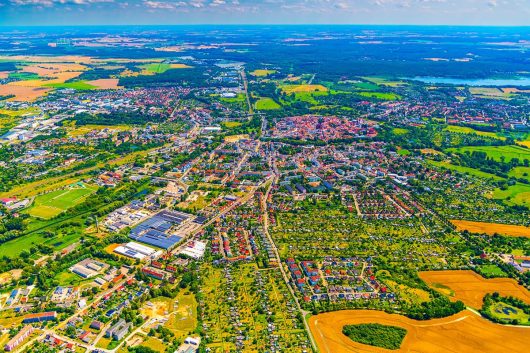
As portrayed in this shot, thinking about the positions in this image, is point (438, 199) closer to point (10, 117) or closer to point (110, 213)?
point (110, 213)

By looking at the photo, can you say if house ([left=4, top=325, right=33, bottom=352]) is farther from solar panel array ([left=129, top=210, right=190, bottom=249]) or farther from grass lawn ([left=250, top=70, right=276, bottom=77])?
grass lawn ([left=250, top=70, right=276, bottom=77])

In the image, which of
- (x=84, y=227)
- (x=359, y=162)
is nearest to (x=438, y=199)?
(x=359, y=162)

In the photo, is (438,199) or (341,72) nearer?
(438,199)

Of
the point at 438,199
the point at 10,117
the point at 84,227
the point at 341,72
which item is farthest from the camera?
the point at 341,72

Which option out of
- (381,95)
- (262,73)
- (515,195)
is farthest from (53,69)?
(515,195)

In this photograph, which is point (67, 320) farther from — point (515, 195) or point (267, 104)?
point (267, 104)

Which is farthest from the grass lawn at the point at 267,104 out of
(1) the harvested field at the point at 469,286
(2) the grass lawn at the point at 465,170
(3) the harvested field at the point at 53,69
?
(3) the harvested field at the point at 53,69

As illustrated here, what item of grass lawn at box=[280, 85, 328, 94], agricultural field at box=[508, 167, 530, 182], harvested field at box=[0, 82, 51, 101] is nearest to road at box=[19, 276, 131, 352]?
agricultural field at box=[508, 167, 530, 182]

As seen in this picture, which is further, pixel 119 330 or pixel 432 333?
pixel 432 333
